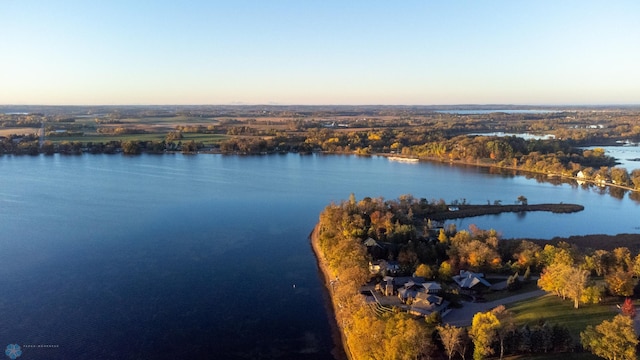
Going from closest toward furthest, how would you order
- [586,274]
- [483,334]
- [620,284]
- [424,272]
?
[483,334]
[586,274]
[620,284]
[424,272]

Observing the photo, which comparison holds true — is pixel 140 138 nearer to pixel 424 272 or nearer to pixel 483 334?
pixel 424 272

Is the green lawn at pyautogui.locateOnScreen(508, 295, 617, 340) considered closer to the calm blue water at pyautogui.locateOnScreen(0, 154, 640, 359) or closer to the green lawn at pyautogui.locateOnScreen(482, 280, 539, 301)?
the green lawn at pyautogui.locateOnScreen(482, 280, 539, 301)

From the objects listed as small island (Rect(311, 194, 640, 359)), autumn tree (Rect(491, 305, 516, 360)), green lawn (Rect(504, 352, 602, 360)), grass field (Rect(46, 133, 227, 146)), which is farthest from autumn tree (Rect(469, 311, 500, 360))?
grass field (Rect(46, 133, 227, 146))

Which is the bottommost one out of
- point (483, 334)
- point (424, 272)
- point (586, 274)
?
point (424, 272)

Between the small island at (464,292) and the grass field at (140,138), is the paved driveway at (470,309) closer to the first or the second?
the small island at (464,292)

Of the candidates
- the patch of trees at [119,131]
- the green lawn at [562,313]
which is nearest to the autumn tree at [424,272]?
the green lawn at [562,313]

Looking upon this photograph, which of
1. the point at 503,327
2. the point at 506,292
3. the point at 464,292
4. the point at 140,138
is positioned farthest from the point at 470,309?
the point at 140,138

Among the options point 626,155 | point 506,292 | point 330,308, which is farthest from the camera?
point 626,155
